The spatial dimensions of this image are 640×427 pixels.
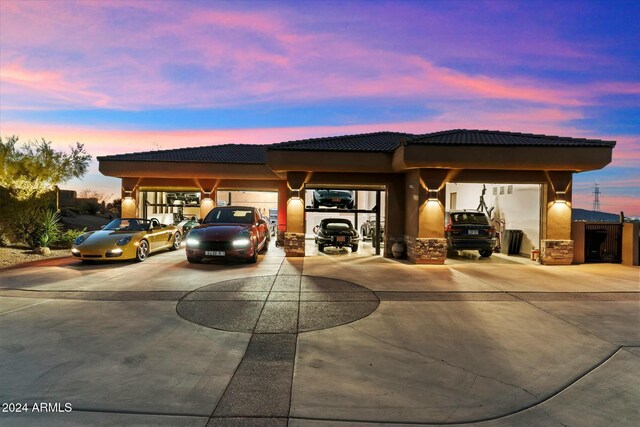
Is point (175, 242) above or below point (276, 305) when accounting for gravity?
above

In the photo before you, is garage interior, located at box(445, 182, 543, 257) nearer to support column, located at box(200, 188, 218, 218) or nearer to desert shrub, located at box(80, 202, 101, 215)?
support column, located at box(200, 188, 218, 218)

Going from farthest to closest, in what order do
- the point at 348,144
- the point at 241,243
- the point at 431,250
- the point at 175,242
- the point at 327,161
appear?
1. the point at 175,242
2. the point at 348,144
3. the point at 327,161
4. the point at 431,250
5. the point at 241,243

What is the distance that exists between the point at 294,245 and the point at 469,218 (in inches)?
254

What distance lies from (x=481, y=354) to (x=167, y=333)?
13.4 ft

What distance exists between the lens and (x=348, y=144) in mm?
13383

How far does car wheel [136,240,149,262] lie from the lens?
11.1m

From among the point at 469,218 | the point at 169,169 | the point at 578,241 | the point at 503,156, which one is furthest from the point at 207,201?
the point at 578,241

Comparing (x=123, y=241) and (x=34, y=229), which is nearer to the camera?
(x=123, y=241)

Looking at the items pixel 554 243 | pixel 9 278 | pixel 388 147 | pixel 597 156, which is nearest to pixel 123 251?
pixel 9 278

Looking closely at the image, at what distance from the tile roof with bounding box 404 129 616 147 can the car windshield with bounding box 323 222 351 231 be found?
14.7 ft

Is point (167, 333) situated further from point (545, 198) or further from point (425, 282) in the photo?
point (545, 198)

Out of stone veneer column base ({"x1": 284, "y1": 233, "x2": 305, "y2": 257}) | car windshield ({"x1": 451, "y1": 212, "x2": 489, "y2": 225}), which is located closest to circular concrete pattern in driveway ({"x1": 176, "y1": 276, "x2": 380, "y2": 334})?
stone veneer column base ({"x1": 284, "y1": 233, "x2": 305, "y2": 257})

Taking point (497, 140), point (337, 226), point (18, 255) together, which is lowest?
point (18, 255)

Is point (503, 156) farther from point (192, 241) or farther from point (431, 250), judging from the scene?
point (192, 241)
